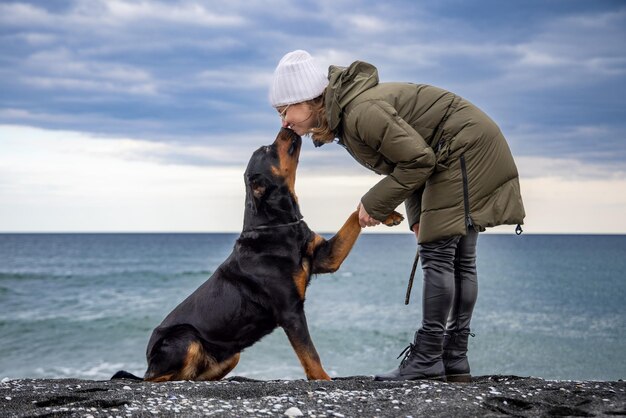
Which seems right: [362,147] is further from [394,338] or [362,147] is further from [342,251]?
[394,338]

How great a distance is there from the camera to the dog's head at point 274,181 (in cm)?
452

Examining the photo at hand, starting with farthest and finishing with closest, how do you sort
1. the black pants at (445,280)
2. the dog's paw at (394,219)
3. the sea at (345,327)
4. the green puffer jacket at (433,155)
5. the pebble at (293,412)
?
the sea at (345,327), the dog's paw at (394,219), the black pants at (445,280), the green puffer jacket at (433,155), the pebble at (293,412)

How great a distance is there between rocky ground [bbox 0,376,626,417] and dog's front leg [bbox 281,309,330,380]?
0.65 feet

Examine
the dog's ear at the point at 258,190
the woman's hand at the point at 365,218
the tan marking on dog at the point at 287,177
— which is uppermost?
the tan marking on dog at the point at 287,177

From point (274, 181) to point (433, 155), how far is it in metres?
1.13

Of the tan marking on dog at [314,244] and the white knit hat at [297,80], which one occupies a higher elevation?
the white knit hat at [297,80]

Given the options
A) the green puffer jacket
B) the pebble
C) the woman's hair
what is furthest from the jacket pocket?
the pebble

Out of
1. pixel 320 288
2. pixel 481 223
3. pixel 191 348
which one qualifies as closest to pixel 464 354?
pixel 481 223

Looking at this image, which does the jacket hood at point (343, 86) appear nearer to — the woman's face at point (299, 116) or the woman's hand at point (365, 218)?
the woman's face at point (299, 116)

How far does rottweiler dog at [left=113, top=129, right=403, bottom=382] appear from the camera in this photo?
4.50m

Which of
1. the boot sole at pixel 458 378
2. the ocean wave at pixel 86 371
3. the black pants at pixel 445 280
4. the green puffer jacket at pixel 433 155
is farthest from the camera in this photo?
the ocean wave at pixel 86 371

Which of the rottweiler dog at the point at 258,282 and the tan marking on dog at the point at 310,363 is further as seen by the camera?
the rottweiler dog at the point at 258,282

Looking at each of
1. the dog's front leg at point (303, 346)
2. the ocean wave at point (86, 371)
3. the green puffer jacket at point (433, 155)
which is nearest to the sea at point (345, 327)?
the ocean wave at point (86, 371)

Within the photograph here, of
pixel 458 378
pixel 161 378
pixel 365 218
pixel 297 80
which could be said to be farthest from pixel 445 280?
pixel 161 378
